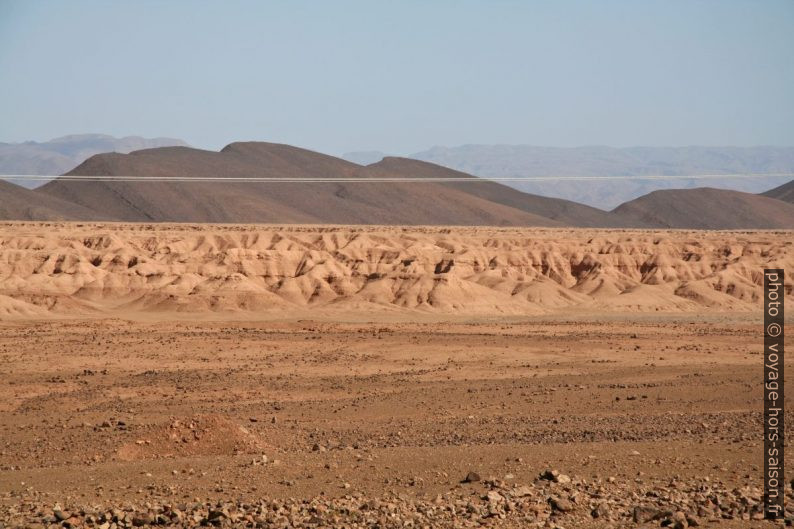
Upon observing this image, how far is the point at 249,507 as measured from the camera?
1296cm

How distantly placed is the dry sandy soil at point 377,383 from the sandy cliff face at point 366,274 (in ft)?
0.57

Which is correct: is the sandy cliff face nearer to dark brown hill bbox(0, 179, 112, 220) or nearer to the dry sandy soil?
the dry sandy soil

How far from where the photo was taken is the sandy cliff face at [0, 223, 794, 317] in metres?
51.2

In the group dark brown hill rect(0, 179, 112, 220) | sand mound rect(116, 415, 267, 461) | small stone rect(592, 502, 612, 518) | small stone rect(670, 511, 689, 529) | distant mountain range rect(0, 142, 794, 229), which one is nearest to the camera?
small stone rect(670, 511, 689, 529)

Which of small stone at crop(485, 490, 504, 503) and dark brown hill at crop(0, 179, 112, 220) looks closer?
small stone at crop(485, 490, 504, 503)

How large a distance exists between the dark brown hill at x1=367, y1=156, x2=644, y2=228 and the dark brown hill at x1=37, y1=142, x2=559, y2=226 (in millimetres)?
9748

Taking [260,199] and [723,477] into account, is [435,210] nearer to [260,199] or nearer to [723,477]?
[260,199]

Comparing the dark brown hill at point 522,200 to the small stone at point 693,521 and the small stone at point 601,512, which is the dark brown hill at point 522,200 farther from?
the small stone at point 693,521

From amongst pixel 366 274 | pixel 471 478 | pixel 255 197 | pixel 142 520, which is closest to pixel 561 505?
pixel 471 478

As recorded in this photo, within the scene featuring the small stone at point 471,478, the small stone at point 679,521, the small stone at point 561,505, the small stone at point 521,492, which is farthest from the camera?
the small stone at point 471,478

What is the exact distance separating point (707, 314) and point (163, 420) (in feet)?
120

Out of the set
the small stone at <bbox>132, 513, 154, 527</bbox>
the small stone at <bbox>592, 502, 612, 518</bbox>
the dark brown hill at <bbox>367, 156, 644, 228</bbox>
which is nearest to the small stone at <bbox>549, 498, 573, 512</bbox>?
the small stone at <bbox>592, 502, 612, 518</bbox>

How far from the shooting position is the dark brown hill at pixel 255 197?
5551 inches

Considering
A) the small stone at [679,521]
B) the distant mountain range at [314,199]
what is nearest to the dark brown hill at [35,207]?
the distant mountain range at [314,199]
